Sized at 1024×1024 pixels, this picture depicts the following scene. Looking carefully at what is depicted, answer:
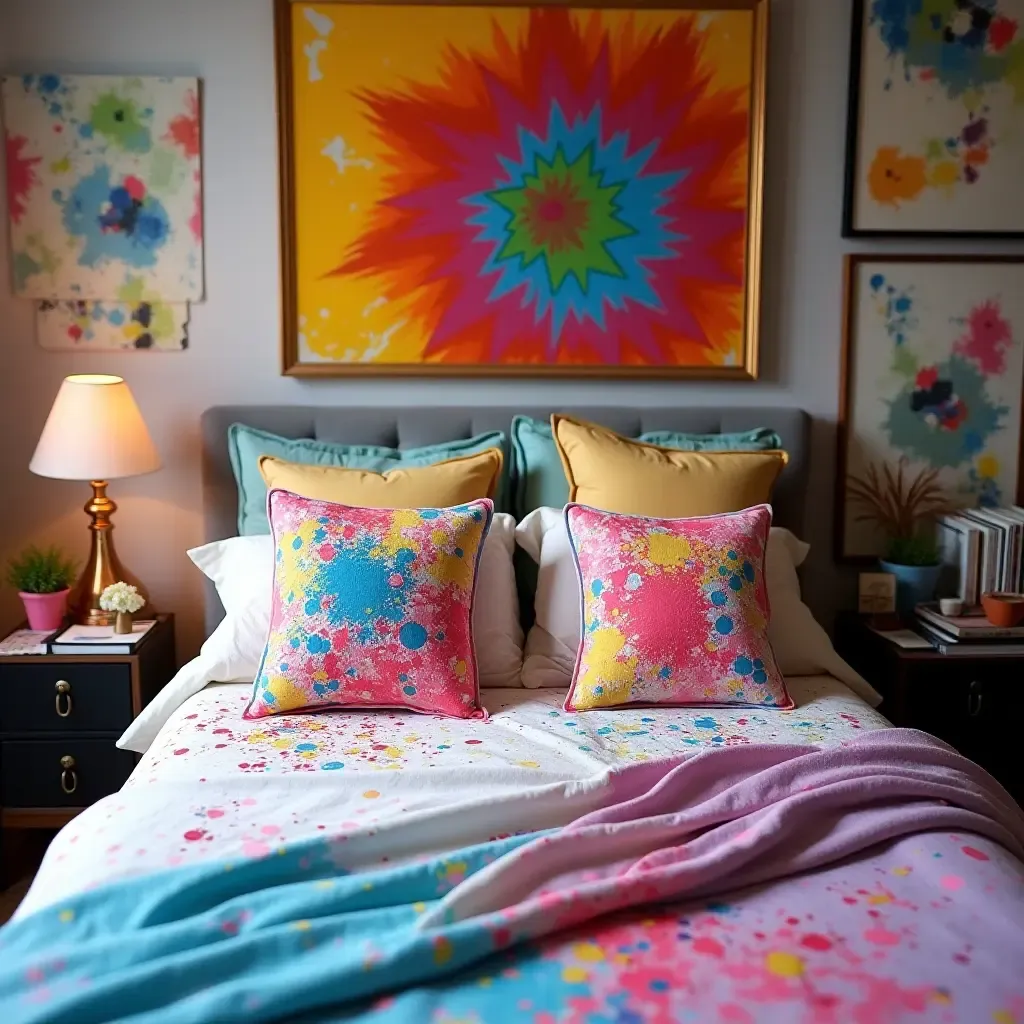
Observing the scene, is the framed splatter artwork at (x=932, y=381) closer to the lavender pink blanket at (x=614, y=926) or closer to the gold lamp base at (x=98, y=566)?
the lavender pink blanket at (x=614, y=926)

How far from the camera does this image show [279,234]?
2980 mm

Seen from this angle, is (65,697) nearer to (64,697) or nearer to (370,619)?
(64,697)

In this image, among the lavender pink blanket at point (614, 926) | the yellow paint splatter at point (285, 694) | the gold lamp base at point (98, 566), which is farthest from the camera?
the gold lamp base at point (98, 566)

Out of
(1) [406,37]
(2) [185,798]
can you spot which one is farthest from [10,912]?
(1) [406,37]

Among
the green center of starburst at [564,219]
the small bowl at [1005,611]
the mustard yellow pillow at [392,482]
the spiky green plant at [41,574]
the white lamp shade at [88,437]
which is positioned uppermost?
the green center of starburst at [564,219]

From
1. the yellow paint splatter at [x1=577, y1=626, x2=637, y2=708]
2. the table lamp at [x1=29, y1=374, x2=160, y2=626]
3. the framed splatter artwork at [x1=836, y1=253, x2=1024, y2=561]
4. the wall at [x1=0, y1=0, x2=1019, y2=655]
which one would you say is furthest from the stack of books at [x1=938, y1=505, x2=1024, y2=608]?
the table lamp at [x1=29, y1=374, x2=160, y2=626]

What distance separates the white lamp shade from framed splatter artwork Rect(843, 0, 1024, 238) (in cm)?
195

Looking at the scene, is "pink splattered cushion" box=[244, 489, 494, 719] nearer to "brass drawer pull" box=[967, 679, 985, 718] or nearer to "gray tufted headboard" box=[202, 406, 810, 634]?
"gray tufted headboard" box=[202, 406, 810, 634]

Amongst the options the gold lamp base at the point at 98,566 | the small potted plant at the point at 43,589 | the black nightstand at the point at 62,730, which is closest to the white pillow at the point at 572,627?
the black nightstand at the point at 62,730

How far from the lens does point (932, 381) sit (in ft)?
10.3

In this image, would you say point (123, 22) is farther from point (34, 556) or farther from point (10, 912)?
point (10, 912)

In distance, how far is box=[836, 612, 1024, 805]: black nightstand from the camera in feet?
9.22

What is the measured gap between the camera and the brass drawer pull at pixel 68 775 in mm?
2754

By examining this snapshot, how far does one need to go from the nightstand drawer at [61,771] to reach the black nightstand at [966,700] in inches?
74.9
